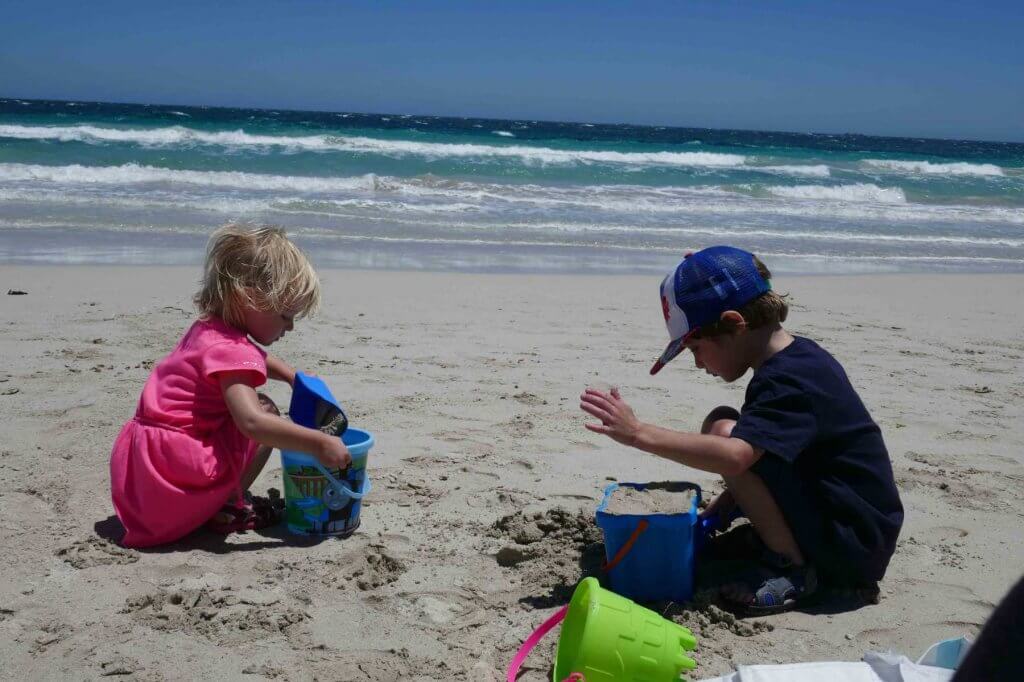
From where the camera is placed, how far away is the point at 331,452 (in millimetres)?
2865

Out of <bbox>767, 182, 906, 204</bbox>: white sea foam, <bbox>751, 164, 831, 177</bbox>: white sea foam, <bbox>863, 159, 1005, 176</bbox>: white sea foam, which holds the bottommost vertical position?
<bbox>767, 182, 906, 204</bbox>: white sea foam

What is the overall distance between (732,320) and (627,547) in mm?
709

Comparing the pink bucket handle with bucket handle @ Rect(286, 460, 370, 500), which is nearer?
the pink bucket handle

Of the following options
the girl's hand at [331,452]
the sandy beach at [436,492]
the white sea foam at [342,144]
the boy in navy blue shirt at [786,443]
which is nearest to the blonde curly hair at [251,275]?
the girl's hand at [331,452]

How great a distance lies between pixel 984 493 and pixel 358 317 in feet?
12.9

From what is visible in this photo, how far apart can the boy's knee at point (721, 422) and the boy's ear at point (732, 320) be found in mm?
287

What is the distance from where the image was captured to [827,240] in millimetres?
12133

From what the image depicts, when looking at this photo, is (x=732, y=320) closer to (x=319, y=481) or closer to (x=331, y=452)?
(x=331, y=452)

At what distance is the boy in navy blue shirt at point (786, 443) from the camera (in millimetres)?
2588

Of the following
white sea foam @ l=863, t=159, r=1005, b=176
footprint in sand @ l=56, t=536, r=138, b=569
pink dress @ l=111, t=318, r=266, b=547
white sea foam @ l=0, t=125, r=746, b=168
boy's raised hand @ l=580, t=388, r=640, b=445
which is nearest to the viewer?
boy's raised hand @ l=580, t=388, r=640, b=445

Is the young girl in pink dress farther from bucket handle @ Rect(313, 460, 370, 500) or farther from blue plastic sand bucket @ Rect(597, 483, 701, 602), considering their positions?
blue plastic sand bucket @ Rect(597, 483, 701, 602)

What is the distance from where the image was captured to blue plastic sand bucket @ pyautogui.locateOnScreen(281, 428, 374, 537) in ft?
9.96

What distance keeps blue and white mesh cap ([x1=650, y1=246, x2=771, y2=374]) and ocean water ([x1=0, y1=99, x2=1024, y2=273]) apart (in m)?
5.96

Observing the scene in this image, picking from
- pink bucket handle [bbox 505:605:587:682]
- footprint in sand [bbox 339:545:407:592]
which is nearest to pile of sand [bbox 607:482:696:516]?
pink bucket handle [bbox 505:605:587:682]
